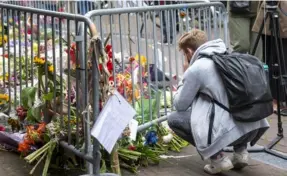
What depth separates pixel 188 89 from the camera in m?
4.36

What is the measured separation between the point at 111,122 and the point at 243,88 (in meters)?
1.16

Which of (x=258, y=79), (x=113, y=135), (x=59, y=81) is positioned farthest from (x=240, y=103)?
(x=59, y=81)

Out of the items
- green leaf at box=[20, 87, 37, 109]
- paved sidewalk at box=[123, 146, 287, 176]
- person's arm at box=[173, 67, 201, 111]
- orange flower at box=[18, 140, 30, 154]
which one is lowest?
paved sidewalk at box=[123, 146, 287, 176]

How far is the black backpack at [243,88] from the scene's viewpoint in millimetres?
4199

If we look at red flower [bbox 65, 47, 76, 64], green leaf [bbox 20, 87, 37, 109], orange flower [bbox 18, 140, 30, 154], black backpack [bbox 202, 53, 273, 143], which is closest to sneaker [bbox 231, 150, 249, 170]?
black backpack [bbox 202, 53, 273, 143]

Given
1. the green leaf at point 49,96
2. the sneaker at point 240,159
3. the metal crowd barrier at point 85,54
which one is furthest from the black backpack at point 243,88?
the green leaf at point 49,96

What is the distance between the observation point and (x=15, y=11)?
5.17m

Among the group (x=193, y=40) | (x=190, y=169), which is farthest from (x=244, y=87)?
(x=190, y=169)

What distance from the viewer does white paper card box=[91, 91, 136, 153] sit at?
3543 mm

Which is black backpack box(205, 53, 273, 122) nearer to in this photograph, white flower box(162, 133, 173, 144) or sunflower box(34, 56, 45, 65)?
white flower box(162, 133, 173, 144)

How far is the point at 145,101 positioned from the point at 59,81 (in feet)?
3.29

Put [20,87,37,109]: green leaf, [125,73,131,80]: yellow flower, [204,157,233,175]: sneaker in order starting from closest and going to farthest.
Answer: [204,157,233,175]: sneaker
[125,73,131,80]: yellow flower
[20,87,37,109]: green leaf

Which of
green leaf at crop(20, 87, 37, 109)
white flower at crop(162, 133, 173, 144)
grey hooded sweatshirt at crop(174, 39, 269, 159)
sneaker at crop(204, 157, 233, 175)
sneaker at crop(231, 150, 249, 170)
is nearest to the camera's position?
grey hooded sweatshirt at crop(174, 39, 269, 159)

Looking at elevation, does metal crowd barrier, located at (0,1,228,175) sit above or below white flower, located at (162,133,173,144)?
above
